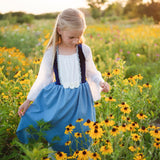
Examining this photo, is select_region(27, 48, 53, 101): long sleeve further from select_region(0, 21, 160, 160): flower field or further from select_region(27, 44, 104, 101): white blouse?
select_region(0, 21, 160, 160): flower field

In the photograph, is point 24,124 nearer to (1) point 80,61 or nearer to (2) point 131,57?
(1) point 80,61

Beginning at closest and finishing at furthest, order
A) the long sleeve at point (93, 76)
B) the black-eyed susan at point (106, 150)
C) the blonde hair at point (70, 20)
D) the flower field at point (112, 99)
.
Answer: the black-eyed susan at point (106, 150)
the flower field at point (112, 99)
the blonde hair at point (70, 20)
the long sleeve at point (93, 76)

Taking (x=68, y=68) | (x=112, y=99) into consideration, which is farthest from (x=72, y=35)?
(x=112, y=99)

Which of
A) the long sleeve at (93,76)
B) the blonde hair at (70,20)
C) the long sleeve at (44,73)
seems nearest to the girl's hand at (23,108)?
the long sleeve at (44,73)

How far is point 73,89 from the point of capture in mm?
1832

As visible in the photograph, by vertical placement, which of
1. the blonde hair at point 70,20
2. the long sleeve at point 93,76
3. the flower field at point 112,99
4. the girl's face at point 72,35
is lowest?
the flower field at point 112,99

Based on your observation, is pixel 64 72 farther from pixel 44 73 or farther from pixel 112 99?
pixel 112 99

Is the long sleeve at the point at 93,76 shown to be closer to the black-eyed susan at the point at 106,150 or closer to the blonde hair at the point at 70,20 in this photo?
the blonde hair at the point at 70,20

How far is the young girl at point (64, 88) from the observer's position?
172cm

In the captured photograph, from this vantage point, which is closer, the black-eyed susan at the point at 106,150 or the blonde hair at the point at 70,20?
the black-eyed susan at the point at 106,150

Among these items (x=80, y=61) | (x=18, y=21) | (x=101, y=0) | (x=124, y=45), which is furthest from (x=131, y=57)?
(x=101, y=0)

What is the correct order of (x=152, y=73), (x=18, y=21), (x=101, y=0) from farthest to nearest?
1. (x=101, y=0)
2. (x=18, y=21)
3. (x=152, y=73)

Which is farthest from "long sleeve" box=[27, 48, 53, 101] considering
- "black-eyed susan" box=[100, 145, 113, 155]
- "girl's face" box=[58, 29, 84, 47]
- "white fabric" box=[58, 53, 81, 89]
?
"black-eyed susan" box=[100, 145, 113, 155]

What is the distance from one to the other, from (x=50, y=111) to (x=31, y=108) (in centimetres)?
20
